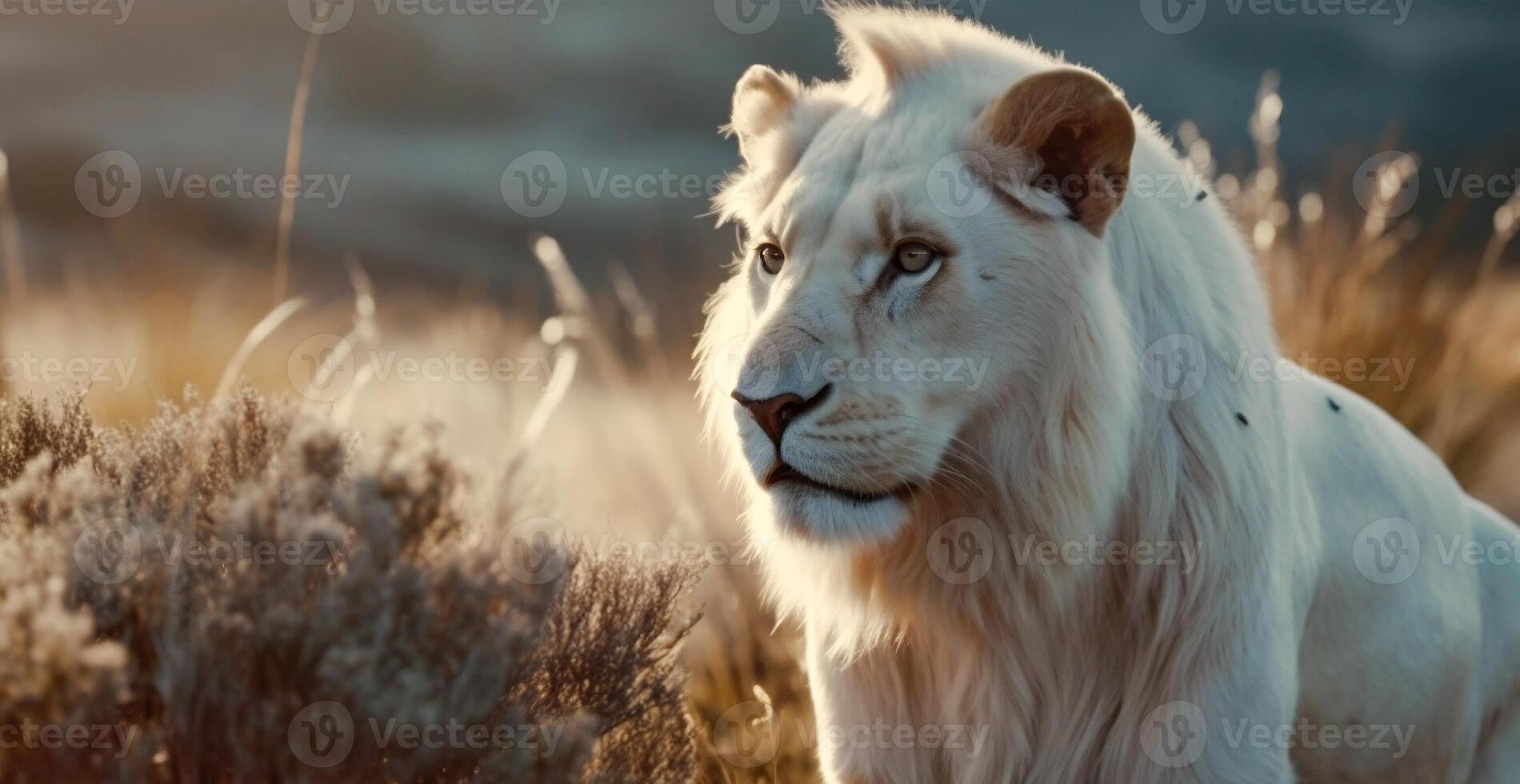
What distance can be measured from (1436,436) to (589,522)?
4.38 meters

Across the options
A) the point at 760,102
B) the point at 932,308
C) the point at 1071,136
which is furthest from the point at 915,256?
the point at 760,102

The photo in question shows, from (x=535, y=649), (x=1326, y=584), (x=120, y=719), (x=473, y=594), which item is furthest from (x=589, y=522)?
(x=1326, y=584)

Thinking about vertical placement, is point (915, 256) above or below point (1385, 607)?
above

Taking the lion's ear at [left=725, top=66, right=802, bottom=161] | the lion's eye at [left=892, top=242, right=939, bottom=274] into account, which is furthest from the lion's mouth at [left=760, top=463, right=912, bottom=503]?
the lion's ear at [left=725, top=66, right=802, bottom=161]

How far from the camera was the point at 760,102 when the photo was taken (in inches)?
127

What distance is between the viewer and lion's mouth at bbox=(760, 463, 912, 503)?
2.51 m

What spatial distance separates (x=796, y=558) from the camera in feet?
9.54

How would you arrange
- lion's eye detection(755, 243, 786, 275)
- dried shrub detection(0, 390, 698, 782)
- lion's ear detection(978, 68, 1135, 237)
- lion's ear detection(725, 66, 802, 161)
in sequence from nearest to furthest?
dried shrub detection(0, 390, 698, 782) < lion's ear detection(978, 68, 1135, 237) < lion's eye detection(755, 243, 786, 275) < lion's ear detection(725, 66, 802, 161)

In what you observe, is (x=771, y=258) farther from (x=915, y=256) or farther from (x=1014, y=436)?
(x=1014, y=436)

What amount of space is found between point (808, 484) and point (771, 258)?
0.59 metres

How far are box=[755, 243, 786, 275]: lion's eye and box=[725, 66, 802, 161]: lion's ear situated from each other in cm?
37

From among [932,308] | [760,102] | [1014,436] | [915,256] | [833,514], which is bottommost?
[833,514]

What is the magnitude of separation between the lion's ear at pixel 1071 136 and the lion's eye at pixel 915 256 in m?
0.26

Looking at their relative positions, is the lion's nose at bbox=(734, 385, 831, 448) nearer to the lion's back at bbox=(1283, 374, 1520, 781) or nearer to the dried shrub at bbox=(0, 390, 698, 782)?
the dried shrub at bbox=(0, 390, 698, 782)
